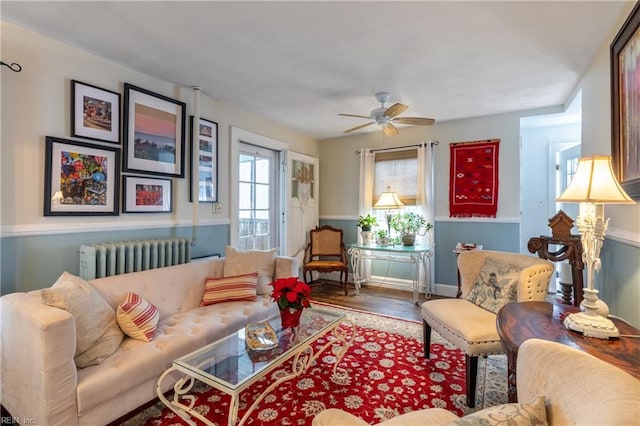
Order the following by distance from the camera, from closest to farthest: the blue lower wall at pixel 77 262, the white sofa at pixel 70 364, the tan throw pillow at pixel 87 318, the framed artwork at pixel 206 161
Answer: the white sofa at pixel 70 364, the tan throw pillow at pixel 87 318, the blue lower wall at pixel 77 262, the framed artwork at pixel 206 161

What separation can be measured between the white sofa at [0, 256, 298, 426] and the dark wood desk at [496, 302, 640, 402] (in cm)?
174

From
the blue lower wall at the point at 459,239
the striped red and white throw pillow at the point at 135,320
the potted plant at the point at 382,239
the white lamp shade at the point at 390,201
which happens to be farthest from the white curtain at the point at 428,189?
the striped red and white throw pillow at the point at 135,320

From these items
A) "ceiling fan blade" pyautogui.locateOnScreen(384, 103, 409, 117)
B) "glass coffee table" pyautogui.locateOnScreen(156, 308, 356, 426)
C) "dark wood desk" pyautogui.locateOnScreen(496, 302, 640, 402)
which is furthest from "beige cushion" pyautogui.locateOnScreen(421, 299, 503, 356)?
"ceiling fan blade" pyautogui.locateOnScreen(384, 103, 409, 117)

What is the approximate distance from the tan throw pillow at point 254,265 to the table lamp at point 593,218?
225cm

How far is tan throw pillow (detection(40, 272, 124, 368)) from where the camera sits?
1.59 metres

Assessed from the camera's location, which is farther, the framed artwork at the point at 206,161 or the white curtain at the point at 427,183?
the white curtain at the point at 427,183

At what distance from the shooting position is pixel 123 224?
2668 millimetres

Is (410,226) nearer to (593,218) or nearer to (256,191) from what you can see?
(256,191)

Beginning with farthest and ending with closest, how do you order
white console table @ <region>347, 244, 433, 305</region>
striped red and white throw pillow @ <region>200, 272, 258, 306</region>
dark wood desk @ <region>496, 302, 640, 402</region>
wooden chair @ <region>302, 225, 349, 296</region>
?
wooden chair @ <region>302, 225, 349, 296</region>
white console table @ <region>347, 244, 433, 305</region>
striped red and white throw pillow @ <region>200, 272, 258, 306</region>
dark wood desk @ <region>496, 302, 640, 402</region>

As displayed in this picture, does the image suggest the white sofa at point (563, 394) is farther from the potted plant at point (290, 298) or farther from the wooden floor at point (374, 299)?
the wooden floor at point (374, 299)

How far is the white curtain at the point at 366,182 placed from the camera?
4875 mm

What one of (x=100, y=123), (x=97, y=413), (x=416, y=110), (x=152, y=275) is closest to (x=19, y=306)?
(x=97, y=413)

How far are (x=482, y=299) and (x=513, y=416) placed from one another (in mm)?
1640

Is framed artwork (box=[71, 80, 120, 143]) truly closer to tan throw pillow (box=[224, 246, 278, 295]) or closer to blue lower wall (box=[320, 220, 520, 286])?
tan throw pillow (box=[224, 246, 278, 295])
